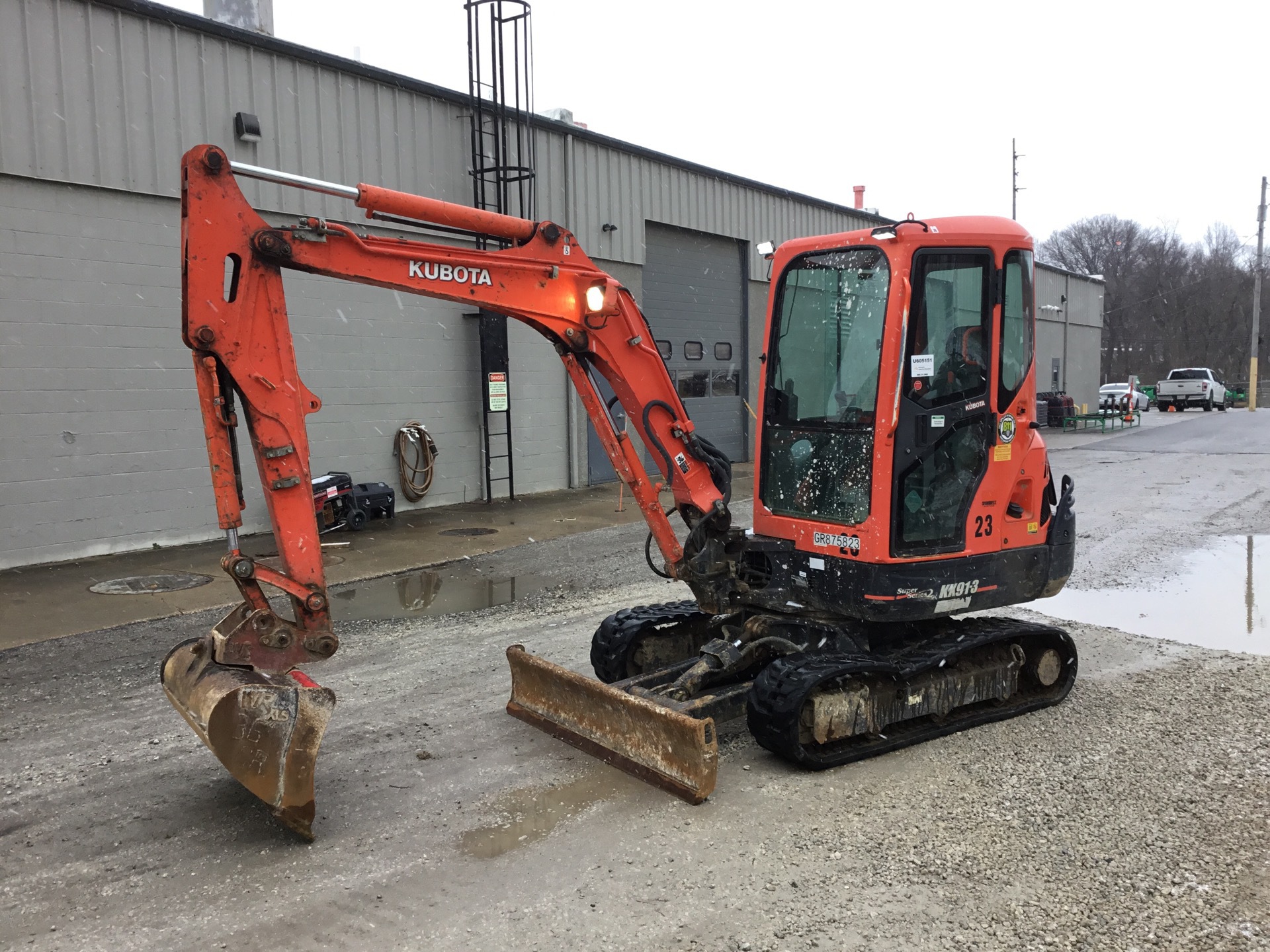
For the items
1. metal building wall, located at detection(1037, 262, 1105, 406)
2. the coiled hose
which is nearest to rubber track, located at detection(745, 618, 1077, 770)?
the coiled hose

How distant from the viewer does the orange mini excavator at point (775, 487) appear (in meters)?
4.13

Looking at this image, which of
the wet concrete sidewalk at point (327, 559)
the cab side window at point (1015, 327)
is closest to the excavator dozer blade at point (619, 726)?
the cab side window at point (1015, 327)

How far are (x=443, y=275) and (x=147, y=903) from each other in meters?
2.85

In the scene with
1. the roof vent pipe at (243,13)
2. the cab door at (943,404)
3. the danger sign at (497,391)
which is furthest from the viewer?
the danger sign at (497,391)

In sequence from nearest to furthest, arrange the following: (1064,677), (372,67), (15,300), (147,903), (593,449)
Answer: (147,903) < (1064,677) < (15,300) < (372,67) < (593,449)

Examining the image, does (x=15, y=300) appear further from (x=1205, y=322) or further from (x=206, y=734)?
(x=1205, y=322)

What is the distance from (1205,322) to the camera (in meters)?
70.4

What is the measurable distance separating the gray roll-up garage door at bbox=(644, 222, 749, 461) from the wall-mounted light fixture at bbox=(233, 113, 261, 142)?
23.9ft

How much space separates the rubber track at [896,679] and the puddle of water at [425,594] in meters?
4.09

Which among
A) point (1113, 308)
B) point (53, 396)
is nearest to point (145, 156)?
point (53, 396)

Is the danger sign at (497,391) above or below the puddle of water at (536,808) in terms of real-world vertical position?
above

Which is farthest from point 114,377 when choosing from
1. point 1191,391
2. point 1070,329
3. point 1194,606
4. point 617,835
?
point 1191,391

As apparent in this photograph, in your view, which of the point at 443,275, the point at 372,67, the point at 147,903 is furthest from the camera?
the point at 372,67

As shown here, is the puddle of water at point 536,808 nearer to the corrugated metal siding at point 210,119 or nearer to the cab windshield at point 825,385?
the cab windshield at point 825,385
